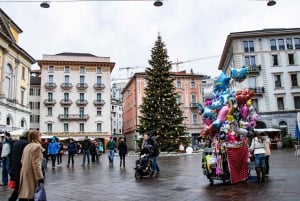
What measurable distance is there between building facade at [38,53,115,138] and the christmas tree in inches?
986

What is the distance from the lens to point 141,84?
186ft

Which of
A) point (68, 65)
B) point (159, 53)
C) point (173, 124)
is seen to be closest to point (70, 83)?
point (68, 65)

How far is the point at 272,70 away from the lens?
4241cm

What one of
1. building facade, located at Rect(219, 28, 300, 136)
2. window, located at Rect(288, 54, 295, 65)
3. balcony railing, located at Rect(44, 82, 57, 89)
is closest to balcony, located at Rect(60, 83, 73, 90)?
balcony railing, located at Rect(44, 82, 57, 89)

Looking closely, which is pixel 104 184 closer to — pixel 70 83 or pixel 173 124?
pixel 173 124

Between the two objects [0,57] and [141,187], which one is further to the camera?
[0,57]

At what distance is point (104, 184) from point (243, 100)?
17.0 ft

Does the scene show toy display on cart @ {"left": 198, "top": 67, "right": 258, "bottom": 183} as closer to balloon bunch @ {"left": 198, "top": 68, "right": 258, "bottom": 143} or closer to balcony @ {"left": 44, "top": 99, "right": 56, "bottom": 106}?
balloon bunch @ {"left": 198, "top": 68, "right": 258, "bottom": 143}

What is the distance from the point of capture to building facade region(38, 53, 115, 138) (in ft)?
170

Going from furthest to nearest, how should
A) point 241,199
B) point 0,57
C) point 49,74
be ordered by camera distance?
1. point 49,74
2. point 0,57
3. point 241,199

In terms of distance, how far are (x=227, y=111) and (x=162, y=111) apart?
19.2m

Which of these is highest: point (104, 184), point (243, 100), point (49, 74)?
point (49, 74)

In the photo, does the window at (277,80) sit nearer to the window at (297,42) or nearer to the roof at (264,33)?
the window at (297,42)

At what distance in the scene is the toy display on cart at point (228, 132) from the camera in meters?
8.91
